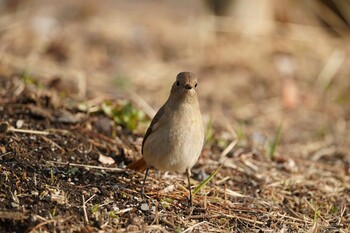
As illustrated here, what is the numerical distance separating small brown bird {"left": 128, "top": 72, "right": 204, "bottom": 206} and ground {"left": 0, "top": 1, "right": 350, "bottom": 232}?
0.29 metres

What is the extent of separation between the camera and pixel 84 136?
5.38m

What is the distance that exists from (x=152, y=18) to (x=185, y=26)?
2.98ft

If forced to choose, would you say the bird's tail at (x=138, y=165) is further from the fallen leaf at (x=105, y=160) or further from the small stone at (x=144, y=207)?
the small stone at (x=144, y=207)

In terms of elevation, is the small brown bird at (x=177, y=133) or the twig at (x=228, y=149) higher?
the small brown bird at (x=177, y=133)

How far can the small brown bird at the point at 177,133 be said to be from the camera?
4523 mm

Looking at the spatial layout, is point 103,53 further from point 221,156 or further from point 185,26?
point 221,156

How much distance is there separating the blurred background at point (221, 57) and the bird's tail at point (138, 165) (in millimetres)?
1919

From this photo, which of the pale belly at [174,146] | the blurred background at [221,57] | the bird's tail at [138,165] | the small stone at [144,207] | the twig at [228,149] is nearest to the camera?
the small stone at [144,207]

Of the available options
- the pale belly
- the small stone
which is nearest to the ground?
the small stone

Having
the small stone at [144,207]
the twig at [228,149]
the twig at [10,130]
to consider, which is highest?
the twig at [10,130]

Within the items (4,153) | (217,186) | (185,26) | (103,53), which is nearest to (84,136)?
(4,153)

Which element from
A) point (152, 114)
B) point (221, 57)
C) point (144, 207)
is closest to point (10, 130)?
point (144, 207)

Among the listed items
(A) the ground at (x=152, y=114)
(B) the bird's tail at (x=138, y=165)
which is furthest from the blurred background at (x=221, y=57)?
(B) the bird's tail at (x=138, y=165)

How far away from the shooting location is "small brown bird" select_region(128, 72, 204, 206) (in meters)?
4.52
